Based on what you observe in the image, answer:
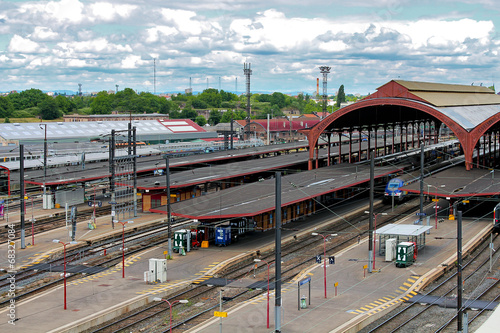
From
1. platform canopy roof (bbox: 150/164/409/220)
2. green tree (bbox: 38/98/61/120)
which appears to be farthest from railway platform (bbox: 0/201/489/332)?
green tree (bbox: 38/98/61/120)

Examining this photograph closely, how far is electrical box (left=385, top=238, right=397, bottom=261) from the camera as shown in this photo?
33.9 meters

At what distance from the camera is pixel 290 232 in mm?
43969

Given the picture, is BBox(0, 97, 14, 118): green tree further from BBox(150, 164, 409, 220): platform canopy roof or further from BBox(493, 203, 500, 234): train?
BBox(493, 203, 500, 234): train

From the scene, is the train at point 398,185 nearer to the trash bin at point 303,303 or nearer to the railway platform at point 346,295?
the railway platform at point 346,295

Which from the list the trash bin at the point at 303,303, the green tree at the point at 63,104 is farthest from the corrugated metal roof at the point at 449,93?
the green tree at the point at 63,104

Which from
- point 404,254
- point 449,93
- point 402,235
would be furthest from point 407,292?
point 449,93

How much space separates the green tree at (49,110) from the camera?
570 feet

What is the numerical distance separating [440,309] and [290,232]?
59.9 feet

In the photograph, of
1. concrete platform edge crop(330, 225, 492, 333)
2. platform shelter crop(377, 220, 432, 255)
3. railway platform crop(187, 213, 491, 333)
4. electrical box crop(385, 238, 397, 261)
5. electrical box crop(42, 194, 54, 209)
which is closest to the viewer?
concrete platform edge crop(330, 225, 492, 333)

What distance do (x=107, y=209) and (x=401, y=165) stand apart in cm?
3254

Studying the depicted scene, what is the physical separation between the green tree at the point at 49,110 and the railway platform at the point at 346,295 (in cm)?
15354

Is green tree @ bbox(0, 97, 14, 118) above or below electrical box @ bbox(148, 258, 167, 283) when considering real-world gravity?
above

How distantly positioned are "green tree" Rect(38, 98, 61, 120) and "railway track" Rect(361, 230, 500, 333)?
159 m

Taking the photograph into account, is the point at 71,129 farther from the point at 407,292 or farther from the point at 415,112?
the point at 407,292
